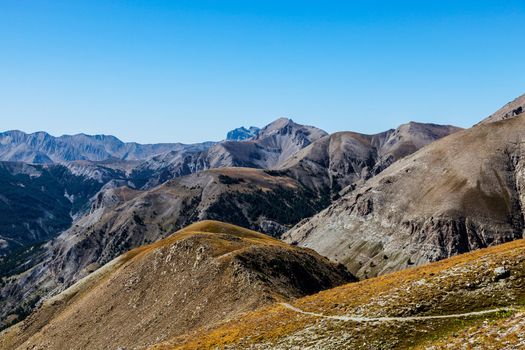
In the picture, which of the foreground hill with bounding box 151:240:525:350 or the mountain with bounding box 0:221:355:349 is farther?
the mountain with bounding box 0:221:355:349

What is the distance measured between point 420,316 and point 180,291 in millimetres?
70490

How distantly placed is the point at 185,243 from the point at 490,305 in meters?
88.2

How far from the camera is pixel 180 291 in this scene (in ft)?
334

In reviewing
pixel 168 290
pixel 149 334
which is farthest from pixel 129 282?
pixel 149 334

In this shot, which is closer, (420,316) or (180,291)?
(420,316)

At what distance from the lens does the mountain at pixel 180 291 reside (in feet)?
298

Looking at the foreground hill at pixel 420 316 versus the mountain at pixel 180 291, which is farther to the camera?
the mountain at pixel 180 291

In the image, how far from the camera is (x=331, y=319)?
153 feet

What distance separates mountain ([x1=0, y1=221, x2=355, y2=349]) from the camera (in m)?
90.9

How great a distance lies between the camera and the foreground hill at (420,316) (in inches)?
1362

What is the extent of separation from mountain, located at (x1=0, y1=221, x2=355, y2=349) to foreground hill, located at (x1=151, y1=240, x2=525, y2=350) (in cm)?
3392

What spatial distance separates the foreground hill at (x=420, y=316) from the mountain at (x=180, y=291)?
33.9 metres

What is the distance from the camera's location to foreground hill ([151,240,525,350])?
3459 cm

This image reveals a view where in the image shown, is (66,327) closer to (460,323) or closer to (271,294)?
(271,294)
